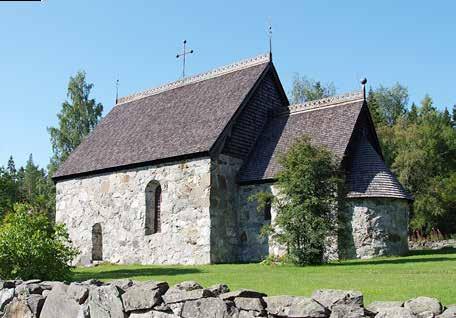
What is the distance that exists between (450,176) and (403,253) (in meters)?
27.8

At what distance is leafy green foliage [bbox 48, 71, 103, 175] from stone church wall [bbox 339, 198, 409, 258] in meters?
32.5

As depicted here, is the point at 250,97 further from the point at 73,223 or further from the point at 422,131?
the point at 422,131

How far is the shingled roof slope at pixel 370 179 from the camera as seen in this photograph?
22547 millimetres

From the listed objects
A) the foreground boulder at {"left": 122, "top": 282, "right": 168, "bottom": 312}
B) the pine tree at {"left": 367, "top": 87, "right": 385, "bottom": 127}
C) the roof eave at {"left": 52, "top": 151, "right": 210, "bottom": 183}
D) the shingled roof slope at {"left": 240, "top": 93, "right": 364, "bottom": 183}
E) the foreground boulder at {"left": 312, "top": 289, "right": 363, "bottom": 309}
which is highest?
the pine tree at {"left": 367, "top": 87, "right": 385, "bottom": 127}

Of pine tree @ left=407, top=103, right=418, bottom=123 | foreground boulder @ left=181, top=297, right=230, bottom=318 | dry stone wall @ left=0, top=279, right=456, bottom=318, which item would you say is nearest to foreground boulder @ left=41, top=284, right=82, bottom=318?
dry stone wall @ left=0, top=279, right=456, bottom=318

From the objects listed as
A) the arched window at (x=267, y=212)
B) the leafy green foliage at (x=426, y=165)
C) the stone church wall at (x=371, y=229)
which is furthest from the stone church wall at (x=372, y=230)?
the leafy green foliage at (x=426, y=165)

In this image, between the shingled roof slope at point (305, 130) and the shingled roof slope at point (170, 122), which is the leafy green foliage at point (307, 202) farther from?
the shingled roof slope at point (170, 122)

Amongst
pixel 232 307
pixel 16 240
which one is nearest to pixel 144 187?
pixel 16 240

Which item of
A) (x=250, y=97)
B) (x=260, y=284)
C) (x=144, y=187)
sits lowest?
(x=260, y=284)

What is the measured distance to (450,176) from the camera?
157ft

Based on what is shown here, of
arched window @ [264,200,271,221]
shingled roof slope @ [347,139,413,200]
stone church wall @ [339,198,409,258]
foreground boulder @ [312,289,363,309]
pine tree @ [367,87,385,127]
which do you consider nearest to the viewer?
foreground boulder @ [312,289,363,309]

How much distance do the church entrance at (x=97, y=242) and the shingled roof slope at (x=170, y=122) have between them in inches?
124

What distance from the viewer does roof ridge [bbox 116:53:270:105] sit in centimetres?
2945

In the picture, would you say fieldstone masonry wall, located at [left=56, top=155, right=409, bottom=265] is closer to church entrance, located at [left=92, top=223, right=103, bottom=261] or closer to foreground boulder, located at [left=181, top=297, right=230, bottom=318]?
church entrance, located at [left=92, top=223, right=103, bottom=261]
